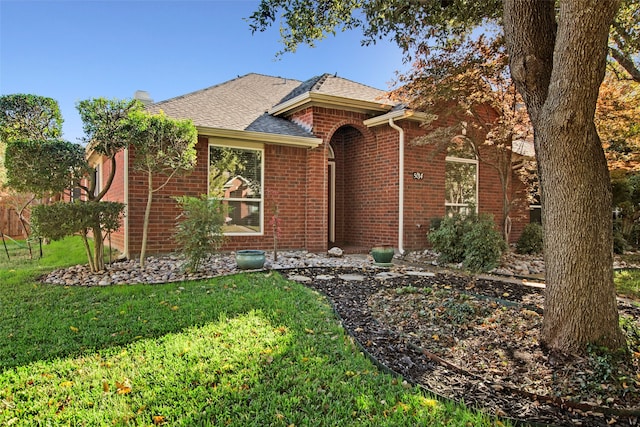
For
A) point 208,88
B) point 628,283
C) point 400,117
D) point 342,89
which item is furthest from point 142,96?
point 628,283

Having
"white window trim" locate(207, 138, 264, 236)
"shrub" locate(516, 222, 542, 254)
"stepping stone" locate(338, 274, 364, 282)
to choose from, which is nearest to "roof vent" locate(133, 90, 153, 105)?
"white window trim" locate(207, 138, 264, 236)

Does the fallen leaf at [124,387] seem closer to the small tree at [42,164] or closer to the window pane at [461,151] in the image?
the small tree at [42,164]

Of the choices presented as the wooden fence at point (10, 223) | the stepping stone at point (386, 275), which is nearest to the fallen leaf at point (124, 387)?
the stepping stone at point (386, 275)

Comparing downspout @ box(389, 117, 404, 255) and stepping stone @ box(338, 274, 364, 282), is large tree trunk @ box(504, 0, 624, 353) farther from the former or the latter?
downspout @ box(389, 117, 404, 255)

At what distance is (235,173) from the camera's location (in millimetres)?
9188

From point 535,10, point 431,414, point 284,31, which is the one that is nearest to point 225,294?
point 431,414

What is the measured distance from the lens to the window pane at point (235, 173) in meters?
8.97

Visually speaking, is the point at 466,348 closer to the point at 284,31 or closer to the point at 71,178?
the point at 284,31

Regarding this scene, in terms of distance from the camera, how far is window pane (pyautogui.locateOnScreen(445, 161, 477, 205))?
10.9 metres

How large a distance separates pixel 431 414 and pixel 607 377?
1425 millimetres

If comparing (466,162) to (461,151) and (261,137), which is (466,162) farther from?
(261,137)

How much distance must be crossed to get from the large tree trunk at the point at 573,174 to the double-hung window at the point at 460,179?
24.9 feet

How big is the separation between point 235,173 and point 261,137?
41.8 inches

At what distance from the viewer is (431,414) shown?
2375 mm
